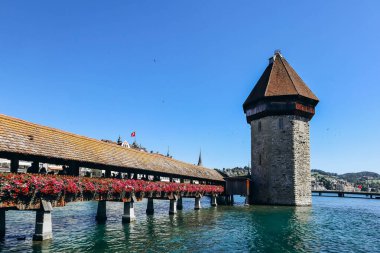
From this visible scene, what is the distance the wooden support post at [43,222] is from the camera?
39.9ft

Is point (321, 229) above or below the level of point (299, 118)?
below

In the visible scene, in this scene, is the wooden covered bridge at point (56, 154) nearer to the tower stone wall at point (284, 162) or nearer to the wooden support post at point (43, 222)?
the wooden support post at point (43, 222)

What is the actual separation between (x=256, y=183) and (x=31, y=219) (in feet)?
79.2

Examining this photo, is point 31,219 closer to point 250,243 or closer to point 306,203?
point 250,243

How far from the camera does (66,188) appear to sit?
1312 cm

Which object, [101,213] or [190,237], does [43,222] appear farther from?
[101,213]

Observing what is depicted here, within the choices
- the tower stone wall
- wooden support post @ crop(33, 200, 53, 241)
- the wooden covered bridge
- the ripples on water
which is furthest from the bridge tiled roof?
the tower stone wall

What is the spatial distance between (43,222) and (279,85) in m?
30.1

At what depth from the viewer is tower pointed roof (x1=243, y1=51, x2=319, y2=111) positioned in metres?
35.2

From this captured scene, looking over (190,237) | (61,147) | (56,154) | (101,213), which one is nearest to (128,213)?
(101,213)

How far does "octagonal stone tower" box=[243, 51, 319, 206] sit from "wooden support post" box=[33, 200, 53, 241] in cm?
2650

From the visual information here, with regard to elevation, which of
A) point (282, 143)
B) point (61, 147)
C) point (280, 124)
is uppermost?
point (280, 124)

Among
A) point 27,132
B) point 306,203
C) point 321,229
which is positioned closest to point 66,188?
point 27,132

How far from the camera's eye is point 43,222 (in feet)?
40.7
